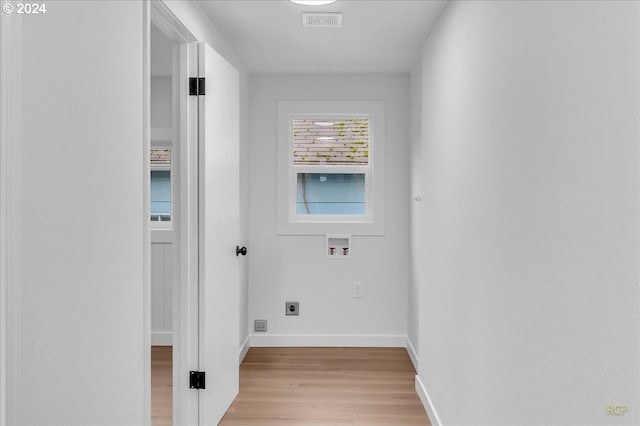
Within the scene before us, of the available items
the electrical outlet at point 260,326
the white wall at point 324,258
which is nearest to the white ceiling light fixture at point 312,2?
the white wall at point 324,258

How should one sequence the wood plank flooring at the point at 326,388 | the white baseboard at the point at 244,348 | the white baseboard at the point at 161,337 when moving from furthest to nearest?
the white baseboard at the point at 161,337, the white baseboard at the point at 244,348, the wood plank flooring at the point at 326,388

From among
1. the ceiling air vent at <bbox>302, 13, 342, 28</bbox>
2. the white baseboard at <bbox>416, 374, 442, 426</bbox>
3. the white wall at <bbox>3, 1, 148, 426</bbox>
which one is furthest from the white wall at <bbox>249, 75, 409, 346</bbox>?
the white wall at <bbox>3, 1, 148, 426</bbox>

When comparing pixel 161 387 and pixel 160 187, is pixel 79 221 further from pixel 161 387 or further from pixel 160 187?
pixel 160 187

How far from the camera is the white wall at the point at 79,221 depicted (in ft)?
4.19

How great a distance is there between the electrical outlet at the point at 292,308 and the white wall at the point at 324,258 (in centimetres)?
4

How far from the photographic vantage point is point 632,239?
3.57 feet

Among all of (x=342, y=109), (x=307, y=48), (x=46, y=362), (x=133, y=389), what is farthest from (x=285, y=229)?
(x=46, y=362)

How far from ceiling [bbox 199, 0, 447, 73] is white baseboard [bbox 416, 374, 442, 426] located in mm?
2233

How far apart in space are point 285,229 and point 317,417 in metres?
1.86

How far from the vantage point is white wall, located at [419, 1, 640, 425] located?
3.69ft

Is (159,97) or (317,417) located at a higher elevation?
(159,97)

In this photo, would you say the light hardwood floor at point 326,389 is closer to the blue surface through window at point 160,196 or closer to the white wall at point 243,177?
the white wall at point 243,177

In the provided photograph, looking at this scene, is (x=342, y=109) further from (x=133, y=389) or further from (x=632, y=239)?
(x=632, y=239)

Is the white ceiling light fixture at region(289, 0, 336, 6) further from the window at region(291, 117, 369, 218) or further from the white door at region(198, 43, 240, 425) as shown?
the window at region(291, 117, 369, 218)
